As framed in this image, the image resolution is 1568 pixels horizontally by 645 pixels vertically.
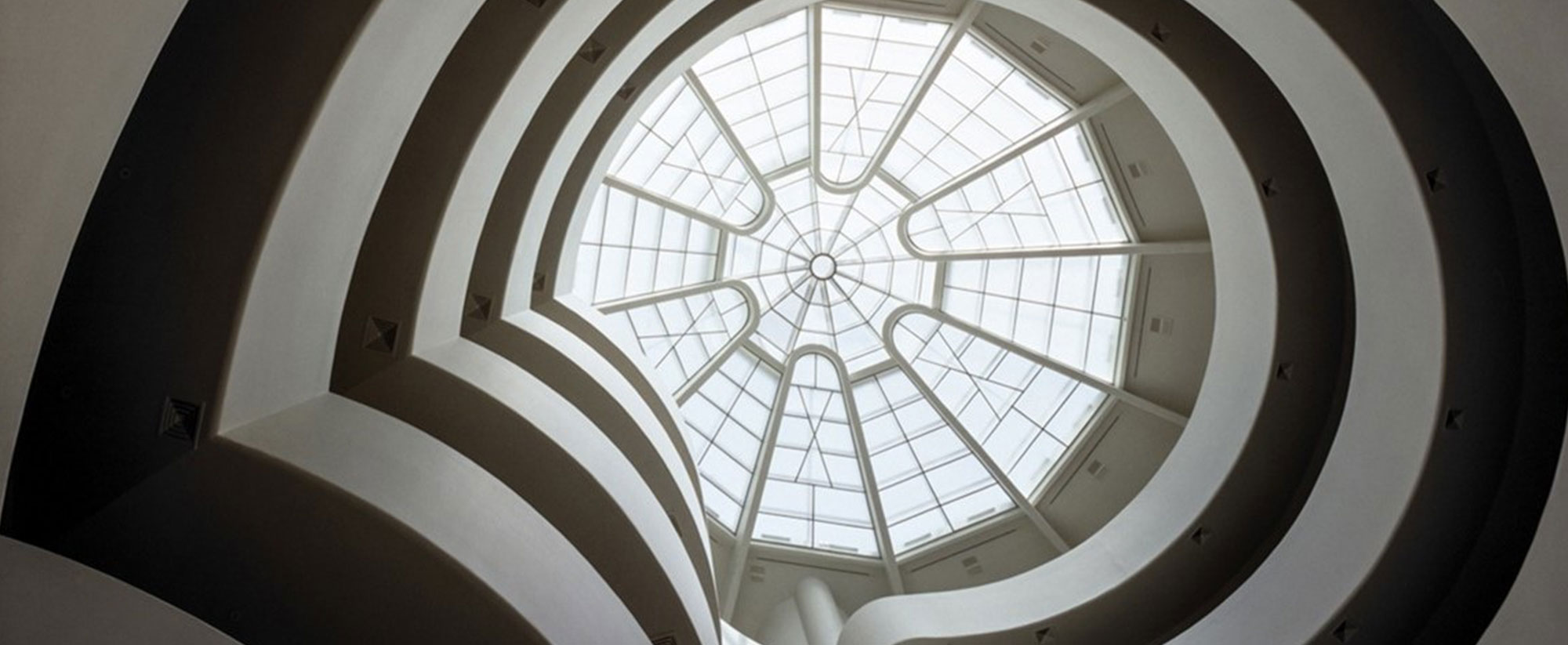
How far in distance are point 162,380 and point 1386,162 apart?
10.7m

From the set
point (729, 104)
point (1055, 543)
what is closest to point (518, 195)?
point (729, 104)

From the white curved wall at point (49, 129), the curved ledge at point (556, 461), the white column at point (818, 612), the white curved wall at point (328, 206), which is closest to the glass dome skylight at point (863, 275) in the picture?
the white column at point (818, 612)

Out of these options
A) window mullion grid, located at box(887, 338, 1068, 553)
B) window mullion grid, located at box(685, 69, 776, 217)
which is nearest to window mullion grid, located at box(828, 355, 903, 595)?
window mullion grid, located at box(887, 338, 1068, 553)

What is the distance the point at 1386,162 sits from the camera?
9758mm

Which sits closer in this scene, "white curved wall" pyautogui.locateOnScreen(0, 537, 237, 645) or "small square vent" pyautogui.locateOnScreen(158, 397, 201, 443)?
"white curved wall" pyautogui.locateOnScreen(0, 537, 237, 645)

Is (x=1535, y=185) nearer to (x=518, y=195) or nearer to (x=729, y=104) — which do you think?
(x=518, y=195)

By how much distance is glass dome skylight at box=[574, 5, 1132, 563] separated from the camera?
16562mm

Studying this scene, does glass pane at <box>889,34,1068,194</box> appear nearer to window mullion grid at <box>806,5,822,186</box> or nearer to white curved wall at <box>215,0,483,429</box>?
window mullion grid at <box>806,5,822,186</box>

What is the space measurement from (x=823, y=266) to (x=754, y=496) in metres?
4.64

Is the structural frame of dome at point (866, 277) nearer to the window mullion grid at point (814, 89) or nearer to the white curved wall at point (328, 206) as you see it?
the window mullion grid at point (814, 89)

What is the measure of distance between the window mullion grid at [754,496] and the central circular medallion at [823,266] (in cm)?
159

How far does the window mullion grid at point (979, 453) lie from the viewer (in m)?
17.6

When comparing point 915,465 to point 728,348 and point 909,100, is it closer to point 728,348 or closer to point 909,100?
point 728,348

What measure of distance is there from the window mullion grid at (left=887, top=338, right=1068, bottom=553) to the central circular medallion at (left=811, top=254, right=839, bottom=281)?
4.84 ft
